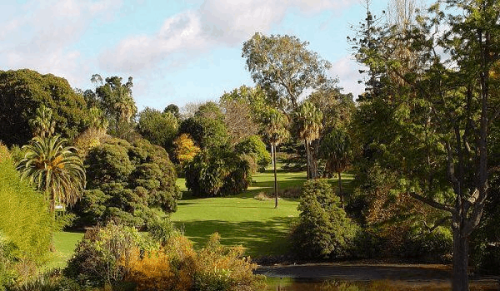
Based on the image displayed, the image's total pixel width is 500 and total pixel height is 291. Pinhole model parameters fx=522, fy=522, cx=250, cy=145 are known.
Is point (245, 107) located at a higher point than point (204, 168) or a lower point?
higher

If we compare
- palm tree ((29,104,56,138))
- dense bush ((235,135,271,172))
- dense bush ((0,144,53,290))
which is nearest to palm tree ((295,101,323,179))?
dense bush ((235,135,271,172))

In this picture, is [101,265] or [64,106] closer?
[101,265]

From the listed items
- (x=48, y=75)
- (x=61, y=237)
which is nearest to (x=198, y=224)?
(x=61, y=237)

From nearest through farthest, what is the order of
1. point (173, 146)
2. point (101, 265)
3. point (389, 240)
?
point (101, 265)
point (389, 240)
point (173, 146)

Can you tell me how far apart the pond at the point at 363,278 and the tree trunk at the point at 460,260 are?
6.41 metres

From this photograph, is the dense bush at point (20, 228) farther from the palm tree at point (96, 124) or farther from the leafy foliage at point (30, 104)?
the palm tree at point (96, 124)

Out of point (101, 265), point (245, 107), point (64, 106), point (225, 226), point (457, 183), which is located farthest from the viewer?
point (245, 107)

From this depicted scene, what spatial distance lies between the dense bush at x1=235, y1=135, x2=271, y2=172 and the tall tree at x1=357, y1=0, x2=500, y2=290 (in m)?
44.5

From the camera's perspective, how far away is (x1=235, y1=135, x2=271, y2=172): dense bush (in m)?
68.0

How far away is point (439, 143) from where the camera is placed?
21.2 meters

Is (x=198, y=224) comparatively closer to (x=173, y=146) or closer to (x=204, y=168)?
(x=204, y=168)

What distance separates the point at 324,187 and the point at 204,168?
71.8 feet

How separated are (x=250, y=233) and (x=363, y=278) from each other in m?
14.0

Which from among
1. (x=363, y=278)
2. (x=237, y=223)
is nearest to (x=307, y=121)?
(x=237, y=223)
